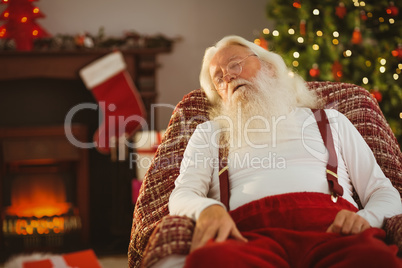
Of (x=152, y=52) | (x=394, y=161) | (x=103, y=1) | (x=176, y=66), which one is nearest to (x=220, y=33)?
(x=176, y=66)

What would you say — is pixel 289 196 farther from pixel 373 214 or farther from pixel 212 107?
pixel 212 107

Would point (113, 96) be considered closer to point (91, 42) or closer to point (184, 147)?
point (91, 42)

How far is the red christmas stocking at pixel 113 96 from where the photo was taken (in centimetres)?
346

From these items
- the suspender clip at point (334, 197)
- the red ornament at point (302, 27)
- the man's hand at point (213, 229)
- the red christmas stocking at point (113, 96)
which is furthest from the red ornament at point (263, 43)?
the man's hand at point (213, 229)

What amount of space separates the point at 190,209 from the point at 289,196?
1.07 ft

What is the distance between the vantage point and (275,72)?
74.2 inches

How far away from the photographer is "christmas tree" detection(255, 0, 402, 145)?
121 inches

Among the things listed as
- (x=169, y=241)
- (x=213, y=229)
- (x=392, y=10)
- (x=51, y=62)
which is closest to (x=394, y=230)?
(x=213, y=229)

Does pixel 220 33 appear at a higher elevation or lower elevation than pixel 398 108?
higher

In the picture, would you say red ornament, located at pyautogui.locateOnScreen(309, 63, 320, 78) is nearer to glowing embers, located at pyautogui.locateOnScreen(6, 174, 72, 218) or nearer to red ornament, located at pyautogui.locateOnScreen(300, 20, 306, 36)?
red ornament, located at pyautogui.locateOnScreen(300, 20, 306, 36)

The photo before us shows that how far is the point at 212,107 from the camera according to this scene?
191cm

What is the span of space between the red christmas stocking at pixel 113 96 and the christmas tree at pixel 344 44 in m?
1.15

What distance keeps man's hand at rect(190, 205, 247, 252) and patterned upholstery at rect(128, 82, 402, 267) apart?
0.07 meters

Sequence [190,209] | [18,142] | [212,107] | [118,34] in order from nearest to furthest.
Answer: [190,209] → [212,107] → [18,142] → [118,34]
